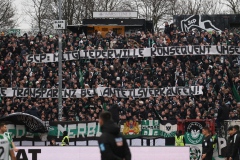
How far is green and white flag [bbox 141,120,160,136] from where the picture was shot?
26406mm

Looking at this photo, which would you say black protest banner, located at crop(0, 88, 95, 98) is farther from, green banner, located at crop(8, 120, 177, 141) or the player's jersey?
the player's jersey

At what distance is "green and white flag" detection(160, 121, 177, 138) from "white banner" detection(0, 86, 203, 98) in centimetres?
440

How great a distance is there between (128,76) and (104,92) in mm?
1576

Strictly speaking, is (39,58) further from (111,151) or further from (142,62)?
(111,151)

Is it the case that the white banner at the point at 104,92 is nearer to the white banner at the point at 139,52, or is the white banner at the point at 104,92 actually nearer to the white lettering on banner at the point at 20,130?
the white banner at the point at 139,52

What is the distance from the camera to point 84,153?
21.0 m

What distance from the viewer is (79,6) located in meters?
68.7

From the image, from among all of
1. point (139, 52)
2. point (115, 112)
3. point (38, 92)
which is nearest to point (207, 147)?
point (115, 112)

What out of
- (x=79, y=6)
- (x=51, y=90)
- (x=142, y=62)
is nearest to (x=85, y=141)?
(x=51, y=90)

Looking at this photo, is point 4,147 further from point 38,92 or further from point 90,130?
point 38,92

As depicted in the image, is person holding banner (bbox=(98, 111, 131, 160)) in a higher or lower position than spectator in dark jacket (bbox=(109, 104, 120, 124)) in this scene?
higher

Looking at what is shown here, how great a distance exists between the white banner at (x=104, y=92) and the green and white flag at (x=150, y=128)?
15.0 feet

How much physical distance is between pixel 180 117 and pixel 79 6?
4276 cm

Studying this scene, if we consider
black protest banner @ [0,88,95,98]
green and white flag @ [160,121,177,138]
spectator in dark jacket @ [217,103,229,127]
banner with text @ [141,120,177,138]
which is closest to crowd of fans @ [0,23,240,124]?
spectator in dark jacket @ [217,103,229,127]
